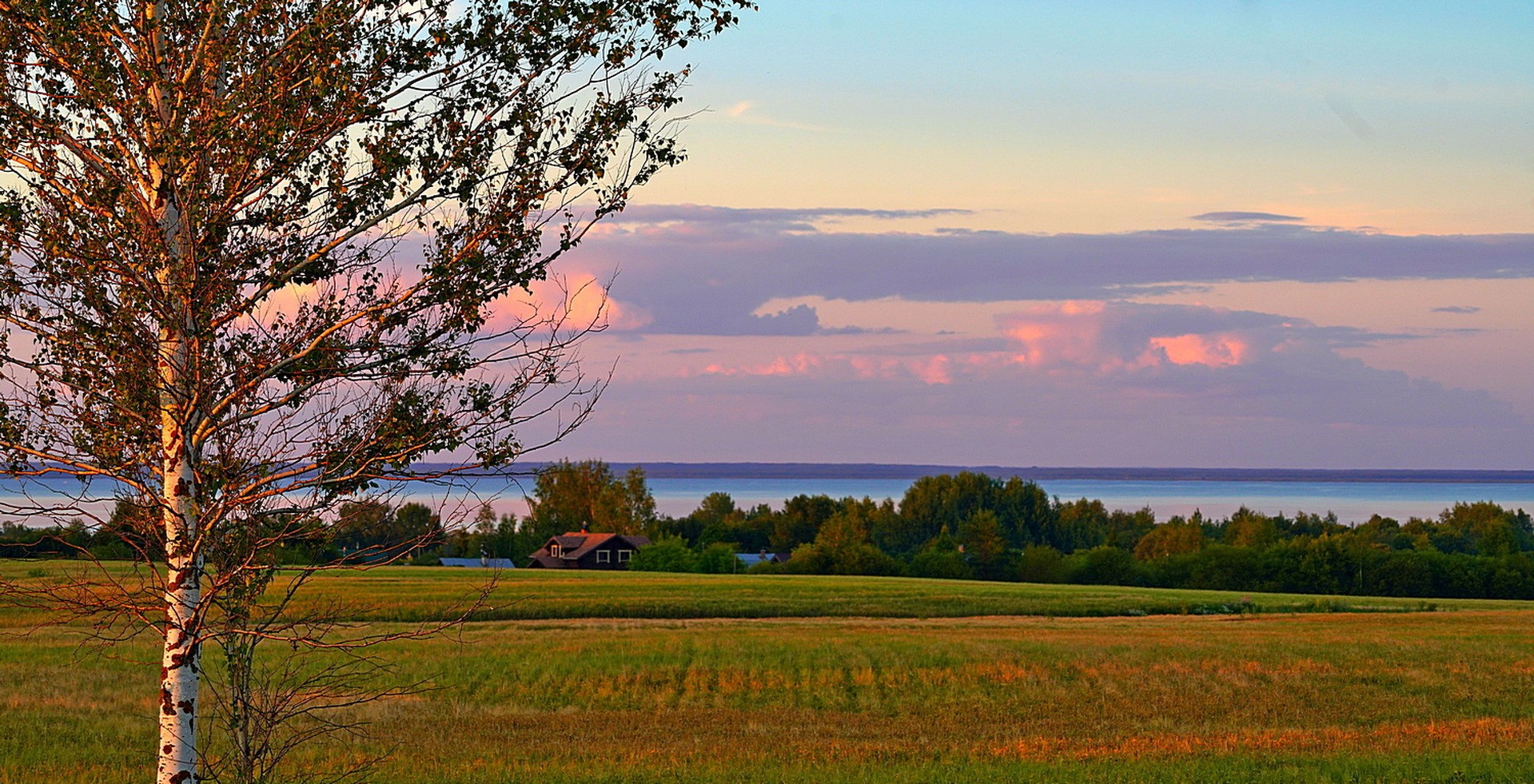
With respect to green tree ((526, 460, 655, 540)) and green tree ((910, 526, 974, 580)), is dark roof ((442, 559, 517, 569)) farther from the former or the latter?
green tree ((910, 526, 974, 580))

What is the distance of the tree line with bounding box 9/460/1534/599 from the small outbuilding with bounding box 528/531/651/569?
3818 millimetres

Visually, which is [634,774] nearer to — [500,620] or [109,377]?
[109,377]

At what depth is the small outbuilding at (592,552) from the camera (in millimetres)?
125938

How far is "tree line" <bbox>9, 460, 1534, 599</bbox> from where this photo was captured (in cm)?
10712

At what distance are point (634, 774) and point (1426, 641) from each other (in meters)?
32.7

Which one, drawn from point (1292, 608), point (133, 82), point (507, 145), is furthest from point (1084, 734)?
point (1292, 608)

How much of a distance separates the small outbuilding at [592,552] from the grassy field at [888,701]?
69.5 meters

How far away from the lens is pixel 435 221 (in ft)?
26.8

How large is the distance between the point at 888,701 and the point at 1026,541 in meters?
149

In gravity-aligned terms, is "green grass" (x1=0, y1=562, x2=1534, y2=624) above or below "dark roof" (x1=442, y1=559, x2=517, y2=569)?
below

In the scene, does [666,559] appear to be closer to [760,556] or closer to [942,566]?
[942,566]

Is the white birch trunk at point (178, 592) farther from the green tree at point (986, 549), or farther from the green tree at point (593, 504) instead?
the green tree at point (593, 504)

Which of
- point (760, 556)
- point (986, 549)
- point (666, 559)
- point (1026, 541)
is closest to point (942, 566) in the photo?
point (986, 549)

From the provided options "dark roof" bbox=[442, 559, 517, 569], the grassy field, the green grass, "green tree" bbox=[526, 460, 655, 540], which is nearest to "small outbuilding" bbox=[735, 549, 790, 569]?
"green tree" bbox=[526, 460, 655, 540]
